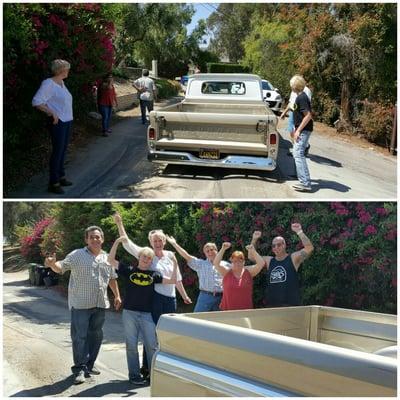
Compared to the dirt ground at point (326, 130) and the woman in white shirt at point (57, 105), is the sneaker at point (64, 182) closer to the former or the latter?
the woman in white shirt at point (57, 105)

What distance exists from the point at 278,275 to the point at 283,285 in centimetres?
12

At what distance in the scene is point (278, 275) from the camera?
18.2 ft

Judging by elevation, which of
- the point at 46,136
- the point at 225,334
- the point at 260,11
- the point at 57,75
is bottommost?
the point at 225,334

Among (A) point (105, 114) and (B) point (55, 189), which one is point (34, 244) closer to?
(A) point (105, 114)

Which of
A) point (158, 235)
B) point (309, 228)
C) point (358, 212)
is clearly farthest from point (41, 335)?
point (358, 212)

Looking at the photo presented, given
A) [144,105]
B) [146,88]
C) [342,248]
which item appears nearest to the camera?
[342,248]

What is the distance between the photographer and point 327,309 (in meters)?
4.44

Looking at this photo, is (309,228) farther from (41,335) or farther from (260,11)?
(260,11)

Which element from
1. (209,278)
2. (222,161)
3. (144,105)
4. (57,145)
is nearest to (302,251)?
(209,278)

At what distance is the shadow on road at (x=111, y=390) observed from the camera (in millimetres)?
5328

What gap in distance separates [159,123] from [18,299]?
7.36 m

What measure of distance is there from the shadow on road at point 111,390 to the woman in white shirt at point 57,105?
3.12m

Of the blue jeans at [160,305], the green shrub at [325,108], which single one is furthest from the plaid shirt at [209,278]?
the green shrub at [325,108]

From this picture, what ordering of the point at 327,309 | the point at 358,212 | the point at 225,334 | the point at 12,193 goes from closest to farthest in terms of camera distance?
1. the point at 225,334
2. the point at 327,309
3. the point at 358,212
4. the point at 12,193
